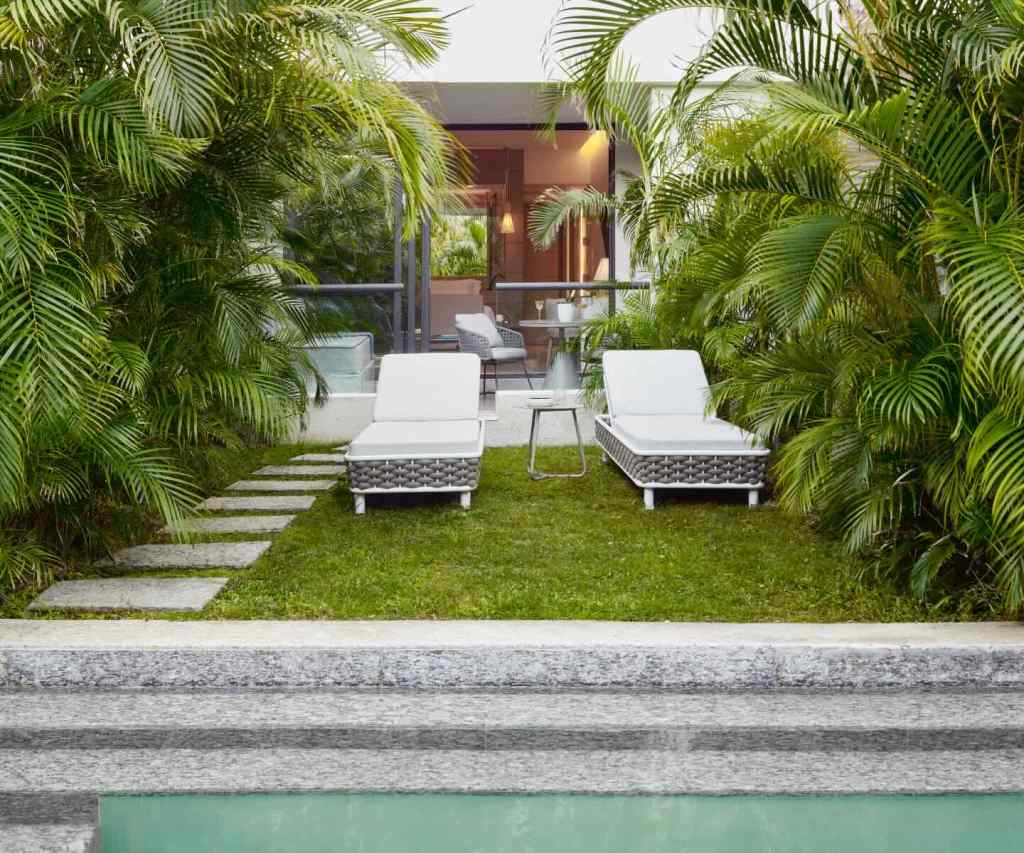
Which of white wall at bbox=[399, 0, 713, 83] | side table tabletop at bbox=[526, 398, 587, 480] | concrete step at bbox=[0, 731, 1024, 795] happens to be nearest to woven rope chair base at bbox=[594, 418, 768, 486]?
side table tabletop at bbox=[526, 398, 587, 480]

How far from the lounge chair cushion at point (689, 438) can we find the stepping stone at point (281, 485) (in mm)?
2277

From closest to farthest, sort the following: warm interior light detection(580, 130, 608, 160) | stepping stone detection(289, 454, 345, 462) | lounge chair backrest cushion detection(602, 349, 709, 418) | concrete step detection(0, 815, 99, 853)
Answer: concrete step detection(0, 815, 99, 853), lounge chair backrest cushion detection(602, 349, 709, 418), stepping stone detection(289, 454, 345, 462), warm interior light detection(580, 130, 608, 160)

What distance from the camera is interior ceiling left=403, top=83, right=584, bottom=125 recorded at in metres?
12.0

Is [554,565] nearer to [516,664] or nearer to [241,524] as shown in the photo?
[516,664]

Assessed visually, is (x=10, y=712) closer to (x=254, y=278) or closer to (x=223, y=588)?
(x=223, y=588)

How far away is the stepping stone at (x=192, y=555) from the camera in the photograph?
6238mm

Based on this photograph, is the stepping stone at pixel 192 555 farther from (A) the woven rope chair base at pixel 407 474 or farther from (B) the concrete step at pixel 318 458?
(B) the concrete step at pixel 318 458

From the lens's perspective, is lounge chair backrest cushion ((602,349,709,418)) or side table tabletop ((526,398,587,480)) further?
lounge chair backrest cushion ((602,349,709,418))

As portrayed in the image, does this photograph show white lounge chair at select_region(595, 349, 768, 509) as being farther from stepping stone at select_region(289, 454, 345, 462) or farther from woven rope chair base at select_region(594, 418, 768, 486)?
stepping stone at select_region(289, 454, 345, 462)

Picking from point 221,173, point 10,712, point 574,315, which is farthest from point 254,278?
point 574,315

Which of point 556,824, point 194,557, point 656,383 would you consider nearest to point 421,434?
point 656,383

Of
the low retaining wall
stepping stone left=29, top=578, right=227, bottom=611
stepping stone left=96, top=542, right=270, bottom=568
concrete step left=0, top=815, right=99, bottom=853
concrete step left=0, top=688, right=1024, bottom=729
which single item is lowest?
the low retaining wall

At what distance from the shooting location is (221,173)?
639cm

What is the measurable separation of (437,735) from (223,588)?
193cm
